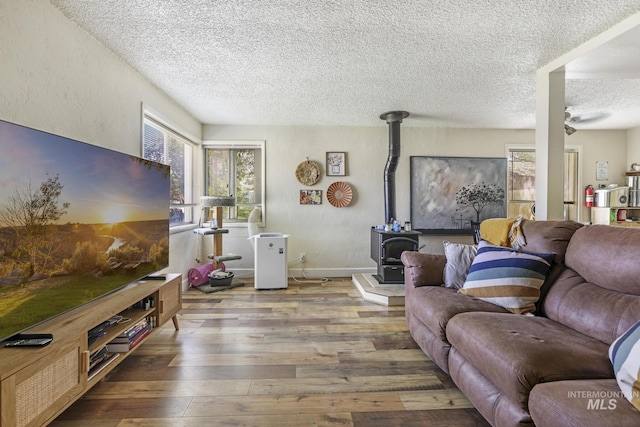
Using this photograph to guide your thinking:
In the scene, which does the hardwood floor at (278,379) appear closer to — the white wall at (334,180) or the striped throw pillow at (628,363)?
the striped throw pillow at (628,363)

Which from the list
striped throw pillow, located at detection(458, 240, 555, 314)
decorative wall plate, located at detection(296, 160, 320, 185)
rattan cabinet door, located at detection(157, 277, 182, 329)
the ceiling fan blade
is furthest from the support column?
rattan cabinet door, located at detection(157, 277, 182, 329)

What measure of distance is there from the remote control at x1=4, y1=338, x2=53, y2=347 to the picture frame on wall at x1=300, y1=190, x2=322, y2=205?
11.7ft

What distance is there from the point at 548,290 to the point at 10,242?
2.78 metres

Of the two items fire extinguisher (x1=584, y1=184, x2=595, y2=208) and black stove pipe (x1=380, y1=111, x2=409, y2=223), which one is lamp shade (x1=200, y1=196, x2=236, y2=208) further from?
fire extinguisher (x1=584, y1=184, x2=595, y2=208)

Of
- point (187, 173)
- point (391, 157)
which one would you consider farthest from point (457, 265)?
point (187, 173)

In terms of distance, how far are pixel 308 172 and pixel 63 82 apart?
10.1 ft

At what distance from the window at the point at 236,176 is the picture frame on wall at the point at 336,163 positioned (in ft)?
3.42

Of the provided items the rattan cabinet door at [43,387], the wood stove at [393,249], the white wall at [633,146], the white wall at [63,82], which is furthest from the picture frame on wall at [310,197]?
the white wall at [633,146]

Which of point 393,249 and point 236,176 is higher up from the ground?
point 236,176

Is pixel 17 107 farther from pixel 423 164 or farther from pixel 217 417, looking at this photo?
pixel 423 164

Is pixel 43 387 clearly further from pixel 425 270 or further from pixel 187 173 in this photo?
pixel 187 173

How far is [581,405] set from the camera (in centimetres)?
99

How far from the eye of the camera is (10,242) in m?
1.24

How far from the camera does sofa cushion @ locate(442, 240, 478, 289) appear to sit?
91.9 inches
